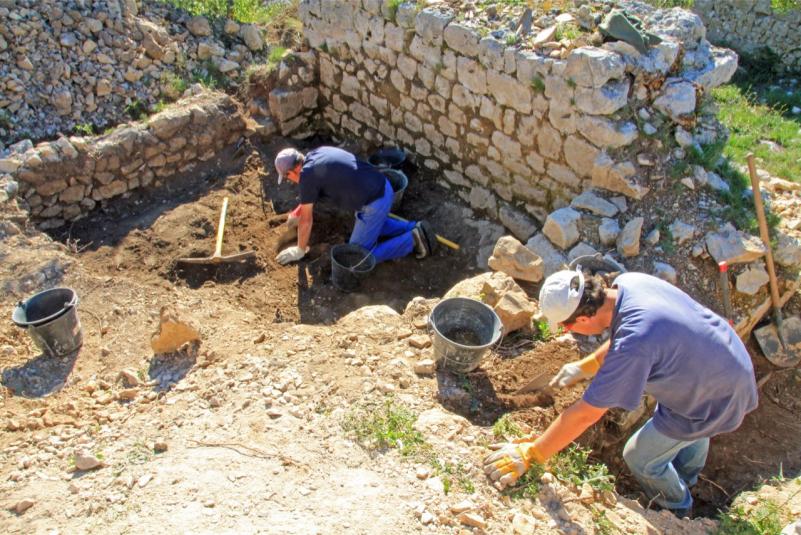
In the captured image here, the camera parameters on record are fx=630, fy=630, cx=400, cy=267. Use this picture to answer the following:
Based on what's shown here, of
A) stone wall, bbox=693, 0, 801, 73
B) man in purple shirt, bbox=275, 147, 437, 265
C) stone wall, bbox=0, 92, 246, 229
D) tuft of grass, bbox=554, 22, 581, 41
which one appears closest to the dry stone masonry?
stone wall, bbox=0, 92, 246, 229

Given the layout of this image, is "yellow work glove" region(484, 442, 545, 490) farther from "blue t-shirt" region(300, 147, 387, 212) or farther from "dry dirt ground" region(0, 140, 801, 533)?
"blue t-shirt" region(300, 147, 387, 212)

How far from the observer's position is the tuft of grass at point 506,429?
374 centimetres

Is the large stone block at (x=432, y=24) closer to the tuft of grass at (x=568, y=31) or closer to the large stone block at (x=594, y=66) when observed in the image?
the tuft of grass at (x=568, y=31)

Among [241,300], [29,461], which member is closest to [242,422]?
[29,461]

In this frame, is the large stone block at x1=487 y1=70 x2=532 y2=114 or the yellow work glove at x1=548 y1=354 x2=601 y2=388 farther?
the large stone block at x1=487 y1=70 x2=532 y2=114

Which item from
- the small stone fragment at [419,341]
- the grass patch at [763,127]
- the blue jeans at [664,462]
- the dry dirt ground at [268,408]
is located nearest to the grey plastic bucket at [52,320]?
the dry dirt ground at [268,408]

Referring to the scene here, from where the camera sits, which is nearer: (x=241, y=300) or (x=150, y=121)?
(x=241, y=300)

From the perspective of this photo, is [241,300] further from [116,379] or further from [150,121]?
[150,121]

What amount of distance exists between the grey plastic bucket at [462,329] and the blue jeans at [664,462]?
1.07 metres

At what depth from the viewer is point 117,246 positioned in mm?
6414

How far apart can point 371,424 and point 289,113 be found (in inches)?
202

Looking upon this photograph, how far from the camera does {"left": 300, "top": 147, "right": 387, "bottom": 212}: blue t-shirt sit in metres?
5.88

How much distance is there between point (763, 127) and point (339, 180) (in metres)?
5.36

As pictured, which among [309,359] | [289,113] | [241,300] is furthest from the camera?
[289,113]
